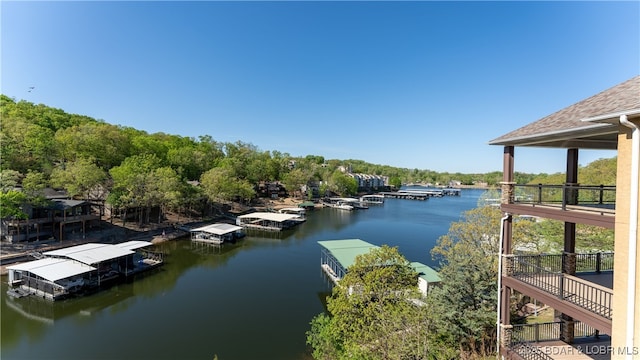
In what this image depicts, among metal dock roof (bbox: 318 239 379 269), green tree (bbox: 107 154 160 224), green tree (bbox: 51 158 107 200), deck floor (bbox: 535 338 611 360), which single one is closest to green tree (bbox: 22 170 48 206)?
green tree (bbox: 51 158 107 200)

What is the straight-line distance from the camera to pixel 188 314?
16.5m

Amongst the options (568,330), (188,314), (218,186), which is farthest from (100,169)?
(568,330)

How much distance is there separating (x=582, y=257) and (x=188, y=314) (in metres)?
17.0

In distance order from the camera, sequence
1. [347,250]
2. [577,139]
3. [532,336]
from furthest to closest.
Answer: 1. [347,250]
2. [532,336]
3. [577,139]

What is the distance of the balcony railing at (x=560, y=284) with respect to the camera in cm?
598

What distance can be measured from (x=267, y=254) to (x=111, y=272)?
39.0ft

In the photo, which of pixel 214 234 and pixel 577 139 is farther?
pixel 214 234

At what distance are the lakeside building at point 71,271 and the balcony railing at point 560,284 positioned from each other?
69.2ft

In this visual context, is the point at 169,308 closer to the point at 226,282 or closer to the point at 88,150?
the point at 226,282

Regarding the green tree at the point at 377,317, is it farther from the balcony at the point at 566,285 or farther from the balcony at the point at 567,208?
the balcony at the point at 567,208

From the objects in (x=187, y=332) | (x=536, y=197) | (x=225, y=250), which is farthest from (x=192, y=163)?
(x=536, y=197)

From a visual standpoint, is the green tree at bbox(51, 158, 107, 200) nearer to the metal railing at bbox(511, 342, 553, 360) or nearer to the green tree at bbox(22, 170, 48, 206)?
the green tree at bbox(22, 170, 48, 206)

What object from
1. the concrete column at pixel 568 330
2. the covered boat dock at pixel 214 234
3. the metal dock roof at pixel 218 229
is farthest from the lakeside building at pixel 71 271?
the concrete column at pixel 568 330

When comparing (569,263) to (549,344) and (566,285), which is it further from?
(549,344)
